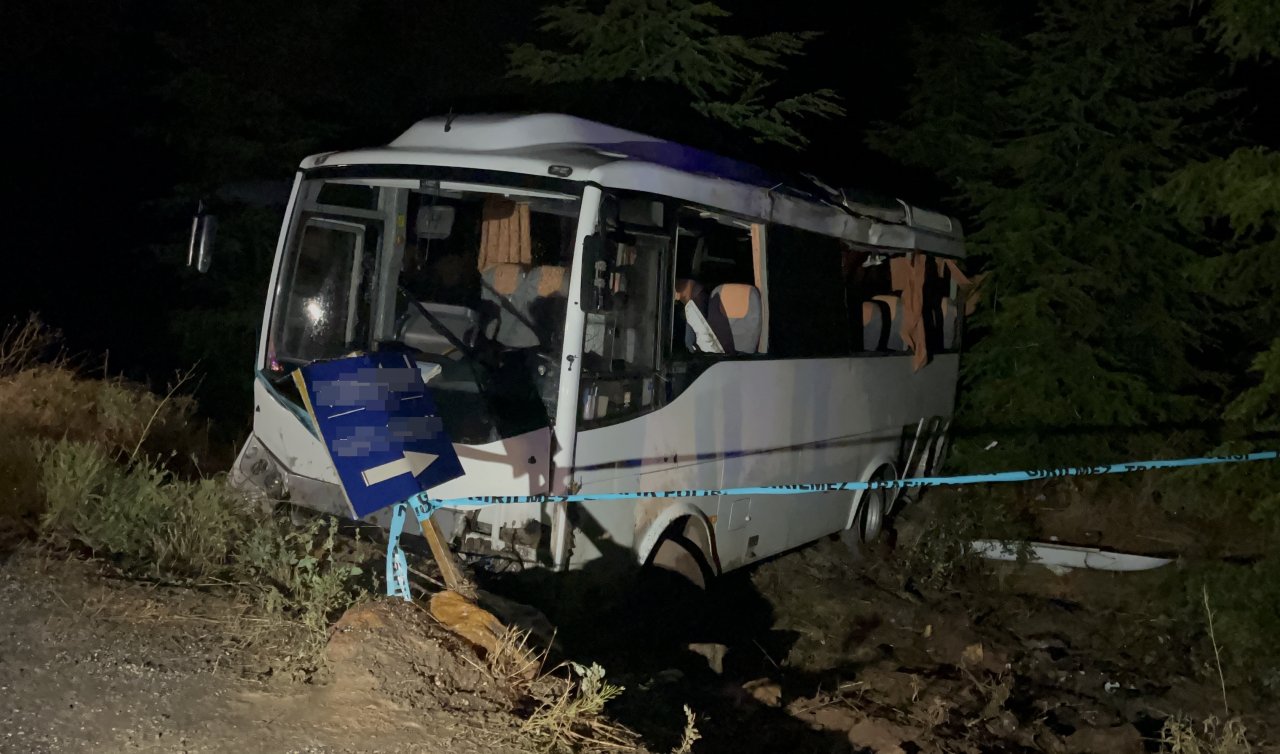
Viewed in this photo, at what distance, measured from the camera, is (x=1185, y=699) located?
6816 mm

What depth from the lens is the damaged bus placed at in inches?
220

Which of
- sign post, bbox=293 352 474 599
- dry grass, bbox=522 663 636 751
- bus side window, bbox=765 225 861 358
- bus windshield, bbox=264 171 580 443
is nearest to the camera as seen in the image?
dry grass, bbox=522 663 636 751

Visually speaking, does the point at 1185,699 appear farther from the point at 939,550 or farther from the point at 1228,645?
the point at 939,550

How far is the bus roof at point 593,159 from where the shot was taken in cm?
572

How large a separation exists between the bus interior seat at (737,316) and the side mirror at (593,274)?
152 centimetres

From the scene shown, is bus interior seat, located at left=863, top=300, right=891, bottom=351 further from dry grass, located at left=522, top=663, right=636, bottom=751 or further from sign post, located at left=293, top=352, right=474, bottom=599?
dry grass, located at left=522, top=663, right=636, bottom=751

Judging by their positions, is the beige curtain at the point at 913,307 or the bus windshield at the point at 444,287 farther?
the beige curtain at the point at 913,307

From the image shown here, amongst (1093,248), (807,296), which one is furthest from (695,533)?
(1093,248)

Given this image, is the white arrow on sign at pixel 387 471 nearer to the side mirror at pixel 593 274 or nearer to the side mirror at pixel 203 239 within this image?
the side mirror at pixel 593 274

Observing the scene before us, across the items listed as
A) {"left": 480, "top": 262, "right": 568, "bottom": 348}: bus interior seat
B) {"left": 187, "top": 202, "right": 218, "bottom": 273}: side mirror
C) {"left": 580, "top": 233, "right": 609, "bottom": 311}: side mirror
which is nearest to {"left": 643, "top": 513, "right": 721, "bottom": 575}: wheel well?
{"left": 480, "top": 262, "right": 568, "bottom": 348}: bus interior seat

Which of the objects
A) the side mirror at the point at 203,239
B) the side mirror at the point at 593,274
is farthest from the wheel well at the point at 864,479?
the side mirror at the point at 203,239

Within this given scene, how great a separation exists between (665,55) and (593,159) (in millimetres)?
6252

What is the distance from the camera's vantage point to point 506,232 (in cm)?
612

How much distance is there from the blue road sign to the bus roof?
146cm
